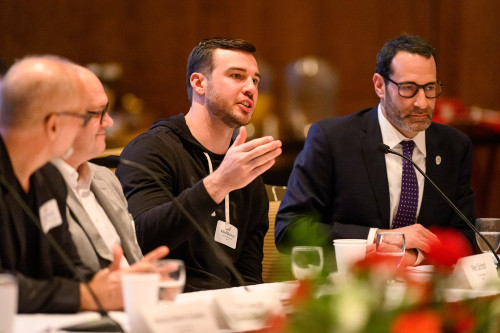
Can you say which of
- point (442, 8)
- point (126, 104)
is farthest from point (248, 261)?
point (442, 8)

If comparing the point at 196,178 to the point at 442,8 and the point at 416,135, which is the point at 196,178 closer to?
the point at 416,135

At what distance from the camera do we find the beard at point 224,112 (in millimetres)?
2760

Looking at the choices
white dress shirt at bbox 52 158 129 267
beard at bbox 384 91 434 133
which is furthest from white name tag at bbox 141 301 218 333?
beard at bbox 384 91 434 133

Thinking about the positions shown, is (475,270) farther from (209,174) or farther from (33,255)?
(33,255)

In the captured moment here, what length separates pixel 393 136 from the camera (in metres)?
2.93

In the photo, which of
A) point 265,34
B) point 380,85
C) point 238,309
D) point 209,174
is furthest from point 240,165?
point 265,34

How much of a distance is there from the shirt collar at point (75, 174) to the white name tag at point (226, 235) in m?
0.65

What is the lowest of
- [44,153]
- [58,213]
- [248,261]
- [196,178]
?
[248,261]

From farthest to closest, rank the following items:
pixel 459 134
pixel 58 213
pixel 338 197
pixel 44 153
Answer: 1. pixel 459 134
2. pixel 338 197
3. pixel 58 213
4. pixel 44 153

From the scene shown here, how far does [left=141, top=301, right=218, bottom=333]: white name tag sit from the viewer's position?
1188mm

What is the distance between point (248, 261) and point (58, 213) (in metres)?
1.14

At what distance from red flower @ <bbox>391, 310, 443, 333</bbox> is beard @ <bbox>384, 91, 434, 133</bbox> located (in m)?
2.21

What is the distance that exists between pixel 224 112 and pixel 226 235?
511 millimetres

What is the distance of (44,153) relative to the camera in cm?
156
